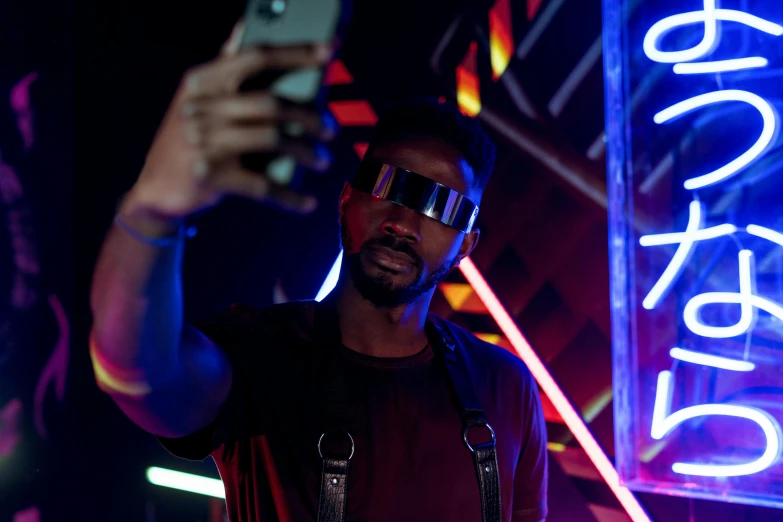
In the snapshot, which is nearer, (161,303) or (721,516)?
(161,303)

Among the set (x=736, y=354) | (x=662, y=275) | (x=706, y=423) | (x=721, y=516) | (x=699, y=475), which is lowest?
(x=721, y=516)

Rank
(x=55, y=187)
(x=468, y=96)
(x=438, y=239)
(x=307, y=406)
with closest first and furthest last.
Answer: (x=307, y=406)
(x=438, y=239)
(x=468, y=96)
(x=55, y=187)

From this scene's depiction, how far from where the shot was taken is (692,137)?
86.5 inches

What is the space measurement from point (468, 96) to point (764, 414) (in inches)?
66.0

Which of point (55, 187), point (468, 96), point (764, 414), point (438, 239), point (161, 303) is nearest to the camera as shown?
point (161, 303)

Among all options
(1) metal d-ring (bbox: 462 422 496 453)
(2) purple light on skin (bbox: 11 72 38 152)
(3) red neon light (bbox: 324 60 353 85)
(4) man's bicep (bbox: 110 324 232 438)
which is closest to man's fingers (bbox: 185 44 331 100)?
(4) man's bicep (bbox: 110 324 232 438)

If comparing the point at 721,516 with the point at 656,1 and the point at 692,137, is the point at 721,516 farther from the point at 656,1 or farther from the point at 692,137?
the point at 656,1

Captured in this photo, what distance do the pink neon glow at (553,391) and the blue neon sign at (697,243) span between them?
143 millimetres

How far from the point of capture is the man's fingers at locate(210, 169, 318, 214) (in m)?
0.60

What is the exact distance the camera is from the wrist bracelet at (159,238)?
0.74m

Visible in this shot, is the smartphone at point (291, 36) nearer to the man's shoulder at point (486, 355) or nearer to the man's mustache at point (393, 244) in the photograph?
the man's mustache at point (393, 244)

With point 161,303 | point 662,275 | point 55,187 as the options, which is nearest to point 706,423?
point 662,275

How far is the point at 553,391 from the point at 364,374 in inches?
47.7

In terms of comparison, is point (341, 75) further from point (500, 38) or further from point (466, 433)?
point (466, 433)
